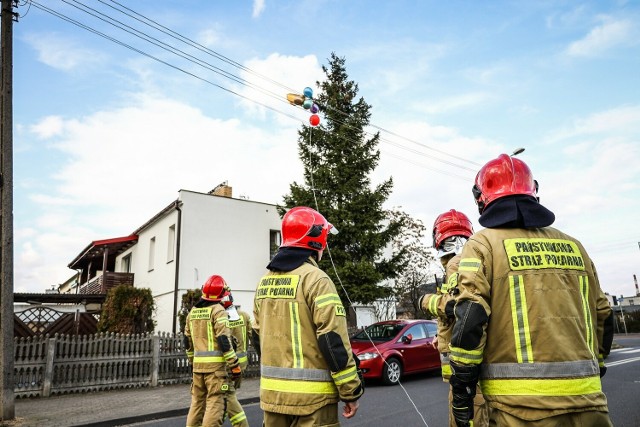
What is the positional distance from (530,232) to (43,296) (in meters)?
22.5

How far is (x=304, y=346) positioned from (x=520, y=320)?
142cm

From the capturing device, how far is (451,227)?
4805 millimetres

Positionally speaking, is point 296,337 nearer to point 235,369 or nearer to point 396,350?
point 235,369

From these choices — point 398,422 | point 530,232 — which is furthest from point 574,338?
point 398,422

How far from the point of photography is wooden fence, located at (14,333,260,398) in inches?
408

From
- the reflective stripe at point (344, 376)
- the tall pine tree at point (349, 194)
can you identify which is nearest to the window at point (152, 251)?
the tall pine tree at point (349, 194)

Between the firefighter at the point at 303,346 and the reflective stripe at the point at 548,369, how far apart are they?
1003 mm

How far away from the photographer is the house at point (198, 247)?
19.4 meters

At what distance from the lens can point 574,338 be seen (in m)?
2.30

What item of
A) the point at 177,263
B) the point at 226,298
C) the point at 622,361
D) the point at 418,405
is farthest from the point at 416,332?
the point at 177,263

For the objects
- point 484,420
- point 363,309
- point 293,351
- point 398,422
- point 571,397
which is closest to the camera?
point 571,397

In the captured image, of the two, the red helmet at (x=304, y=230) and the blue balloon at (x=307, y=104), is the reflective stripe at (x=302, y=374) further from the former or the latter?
the blue balloon at (x=307, y=104)

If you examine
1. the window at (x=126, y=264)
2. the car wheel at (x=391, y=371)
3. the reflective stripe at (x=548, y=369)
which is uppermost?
the window at (x=126, y=264)

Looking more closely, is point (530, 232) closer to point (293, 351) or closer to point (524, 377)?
point (524, 377)
